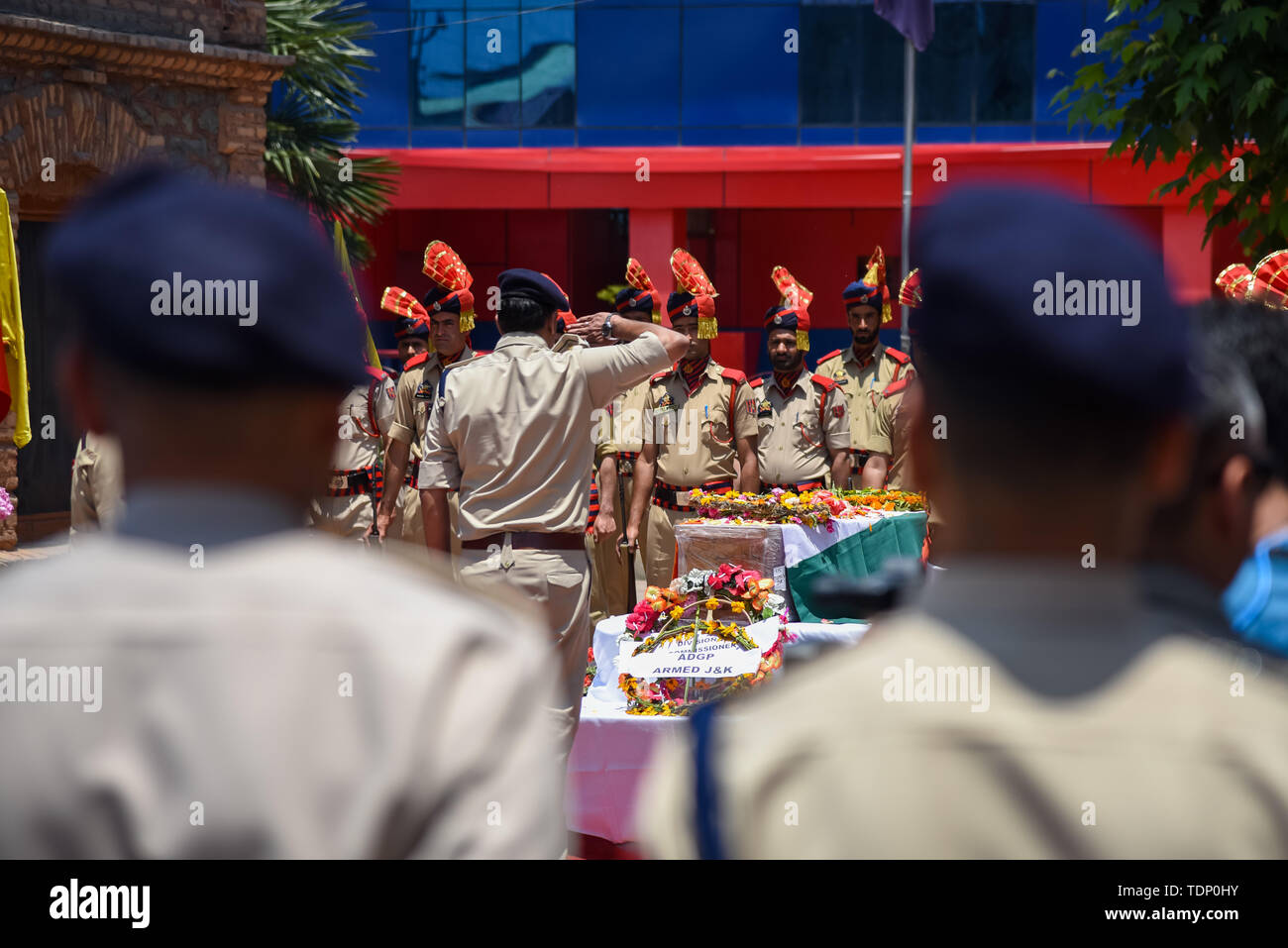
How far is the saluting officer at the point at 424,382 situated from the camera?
883 centimetres

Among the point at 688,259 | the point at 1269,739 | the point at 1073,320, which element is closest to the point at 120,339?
the point at 1073,320

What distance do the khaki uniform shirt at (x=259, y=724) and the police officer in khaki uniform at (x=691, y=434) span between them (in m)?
7.56

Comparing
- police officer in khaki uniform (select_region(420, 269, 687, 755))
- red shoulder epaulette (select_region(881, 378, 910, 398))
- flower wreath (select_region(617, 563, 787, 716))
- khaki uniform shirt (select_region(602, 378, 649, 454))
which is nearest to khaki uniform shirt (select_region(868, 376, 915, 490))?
red shoulder epaulette (select_region(881, 378, 910, 398))

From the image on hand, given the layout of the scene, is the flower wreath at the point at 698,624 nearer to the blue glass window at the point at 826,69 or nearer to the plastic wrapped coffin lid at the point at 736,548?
the plastic wrapped coffin lid at the point at 736,548

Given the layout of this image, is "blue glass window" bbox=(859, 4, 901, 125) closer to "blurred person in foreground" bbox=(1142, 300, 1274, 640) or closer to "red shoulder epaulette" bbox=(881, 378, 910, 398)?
"red shoulder epaulette" bbox=(881, 378, 910, 398)

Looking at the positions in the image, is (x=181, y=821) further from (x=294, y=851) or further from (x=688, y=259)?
(x=688, y=259)

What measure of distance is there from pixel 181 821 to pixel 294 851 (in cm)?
9

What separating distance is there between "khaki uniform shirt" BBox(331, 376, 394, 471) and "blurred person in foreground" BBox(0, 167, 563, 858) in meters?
7.42

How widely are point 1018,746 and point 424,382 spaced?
316 inches

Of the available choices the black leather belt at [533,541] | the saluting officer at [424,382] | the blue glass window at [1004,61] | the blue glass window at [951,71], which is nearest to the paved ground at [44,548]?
the saluting officer at [424,382]

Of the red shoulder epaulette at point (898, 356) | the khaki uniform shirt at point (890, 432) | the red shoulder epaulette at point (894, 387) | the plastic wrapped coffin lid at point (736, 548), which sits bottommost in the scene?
the plastic wrapped coffin lid at point (736, 548)

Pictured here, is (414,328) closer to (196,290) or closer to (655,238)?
(196,290)

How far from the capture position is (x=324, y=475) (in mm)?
1271

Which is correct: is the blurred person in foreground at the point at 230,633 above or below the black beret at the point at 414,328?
below
